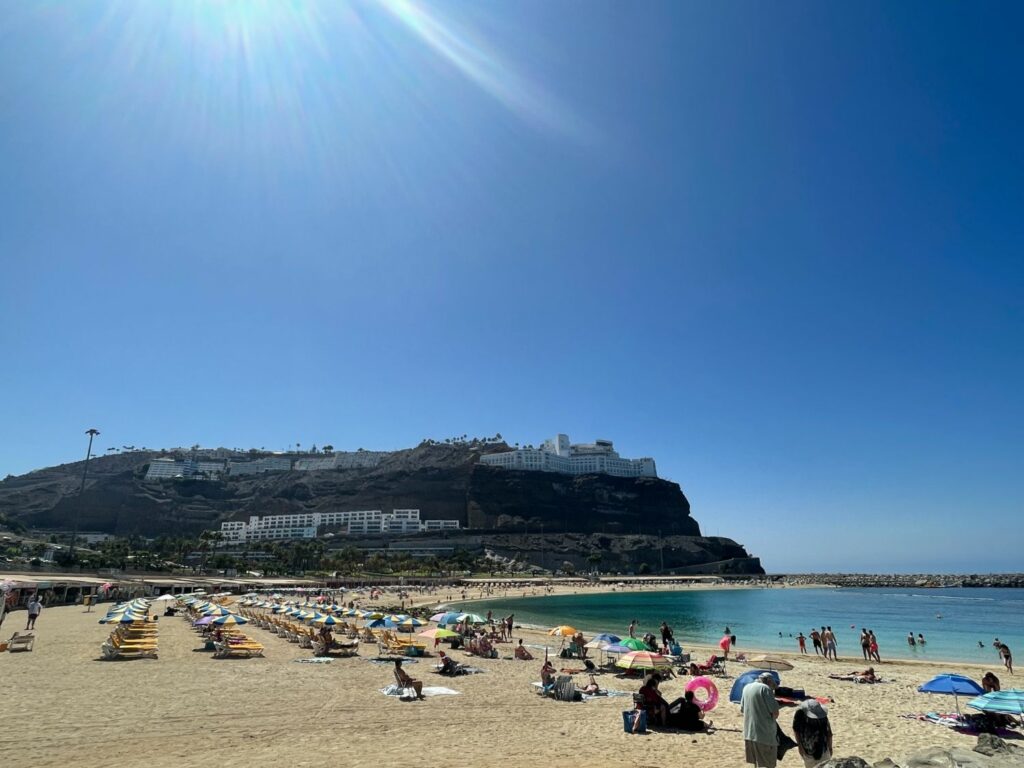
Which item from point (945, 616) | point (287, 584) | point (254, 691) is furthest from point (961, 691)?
point (287, 584)

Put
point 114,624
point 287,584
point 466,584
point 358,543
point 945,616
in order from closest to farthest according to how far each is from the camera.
A: point 114,624
point 945,616
point 287,584
point 466,584
point 358,543

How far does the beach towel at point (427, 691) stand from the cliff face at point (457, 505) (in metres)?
114

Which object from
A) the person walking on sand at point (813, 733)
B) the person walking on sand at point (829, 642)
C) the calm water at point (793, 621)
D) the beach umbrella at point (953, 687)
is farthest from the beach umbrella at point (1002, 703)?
the calm water at point (793, 621)

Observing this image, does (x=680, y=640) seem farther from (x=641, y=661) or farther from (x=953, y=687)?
(x=953, y=687)

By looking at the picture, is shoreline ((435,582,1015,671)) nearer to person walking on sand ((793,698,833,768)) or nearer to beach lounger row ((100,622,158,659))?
beach lounger row ((100,622,158,659))

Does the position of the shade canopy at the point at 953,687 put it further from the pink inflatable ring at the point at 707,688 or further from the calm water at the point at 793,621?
the calm water at the point at 793,621

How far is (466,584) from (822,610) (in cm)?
4803

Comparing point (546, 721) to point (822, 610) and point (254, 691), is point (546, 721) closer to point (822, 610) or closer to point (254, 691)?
point (254, 691)

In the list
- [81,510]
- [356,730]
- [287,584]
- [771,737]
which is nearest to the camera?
[771,737]

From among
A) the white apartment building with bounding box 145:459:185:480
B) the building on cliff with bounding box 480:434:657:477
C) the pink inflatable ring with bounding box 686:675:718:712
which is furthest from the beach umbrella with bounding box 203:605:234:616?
the white apartment building with bounding box 145:459:185:480

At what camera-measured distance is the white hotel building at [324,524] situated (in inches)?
5669

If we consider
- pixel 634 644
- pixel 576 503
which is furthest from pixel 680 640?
pixel 576 503

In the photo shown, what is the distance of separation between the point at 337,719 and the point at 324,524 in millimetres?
148050

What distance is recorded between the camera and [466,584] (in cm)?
8675
